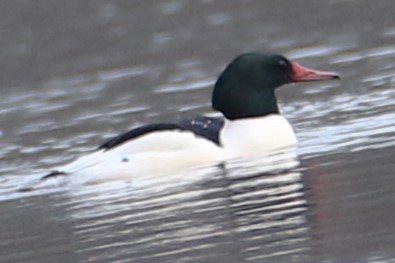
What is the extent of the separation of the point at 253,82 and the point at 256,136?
1.96ft

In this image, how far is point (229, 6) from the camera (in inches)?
1061

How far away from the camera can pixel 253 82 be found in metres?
16.0

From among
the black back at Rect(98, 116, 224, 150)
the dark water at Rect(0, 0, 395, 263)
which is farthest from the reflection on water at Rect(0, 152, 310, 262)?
the black back at Rect(98, 116, 224, 150)

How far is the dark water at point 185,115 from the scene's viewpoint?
11727 mm

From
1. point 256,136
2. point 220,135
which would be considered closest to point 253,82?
point 256,136

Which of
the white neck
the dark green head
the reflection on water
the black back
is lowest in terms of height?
the reflection on water

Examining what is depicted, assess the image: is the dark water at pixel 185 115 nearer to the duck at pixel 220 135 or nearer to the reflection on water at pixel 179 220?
the reflection on water at pixel 179 220

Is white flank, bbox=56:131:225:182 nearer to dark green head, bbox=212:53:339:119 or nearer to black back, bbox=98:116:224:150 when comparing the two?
black back, bbox=98:116:224:150

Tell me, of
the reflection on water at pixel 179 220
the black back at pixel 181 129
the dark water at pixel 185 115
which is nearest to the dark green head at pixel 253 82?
the black back at pixel 181 129

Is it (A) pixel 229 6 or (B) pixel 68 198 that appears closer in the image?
(B) pixel 68 198

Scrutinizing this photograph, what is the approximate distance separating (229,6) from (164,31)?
73.1 inches

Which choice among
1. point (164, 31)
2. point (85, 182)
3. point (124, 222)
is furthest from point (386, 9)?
point (124, 222)

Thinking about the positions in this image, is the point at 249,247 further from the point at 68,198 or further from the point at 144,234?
the point at 68,198

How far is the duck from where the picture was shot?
1518 cm
